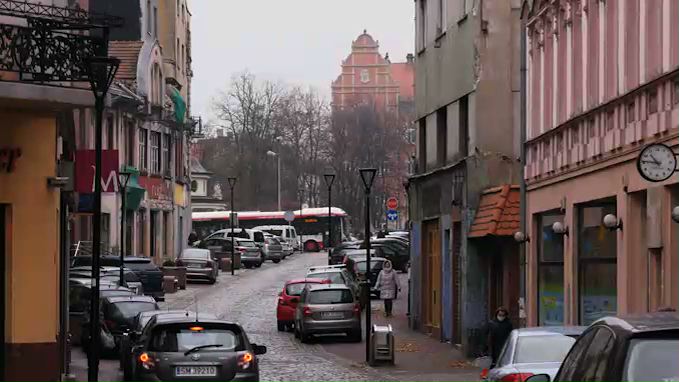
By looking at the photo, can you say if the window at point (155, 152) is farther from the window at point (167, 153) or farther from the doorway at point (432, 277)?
the doorway at point (432, 277)

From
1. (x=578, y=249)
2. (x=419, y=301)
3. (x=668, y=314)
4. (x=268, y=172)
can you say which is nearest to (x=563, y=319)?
(x=578, y=249)

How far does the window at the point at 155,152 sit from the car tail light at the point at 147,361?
4325 cm

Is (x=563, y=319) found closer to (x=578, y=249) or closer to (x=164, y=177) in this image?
(x=578, y=249)

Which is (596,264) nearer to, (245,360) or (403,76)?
(245,360)

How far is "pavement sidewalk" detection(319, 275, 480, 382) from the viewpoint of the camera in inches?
1073

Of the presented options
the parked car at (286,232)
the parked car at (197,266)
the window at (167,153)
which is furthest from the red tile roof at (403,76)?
the parked car at (197,266)

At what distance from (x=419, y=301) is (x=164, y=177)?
27.6m

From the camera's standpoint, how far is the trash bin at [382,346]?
2920 cm

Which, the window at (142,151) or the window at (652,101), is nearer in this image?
the window at (652,101)

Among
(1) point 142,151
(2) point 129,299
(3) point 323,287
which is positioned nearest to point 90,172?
(2) point 129,299

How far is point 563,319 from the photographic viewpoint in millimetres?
25625

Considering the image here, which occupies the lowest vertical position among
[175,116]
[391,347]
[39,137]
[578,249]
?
[391,347]

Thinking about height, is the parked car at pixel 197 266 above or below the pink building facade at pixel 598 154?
below

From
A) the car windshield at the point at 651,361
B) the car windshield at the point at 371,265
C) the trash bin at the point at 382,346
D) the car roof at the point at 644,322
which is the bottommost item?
the trash bin at the point at 382,346
